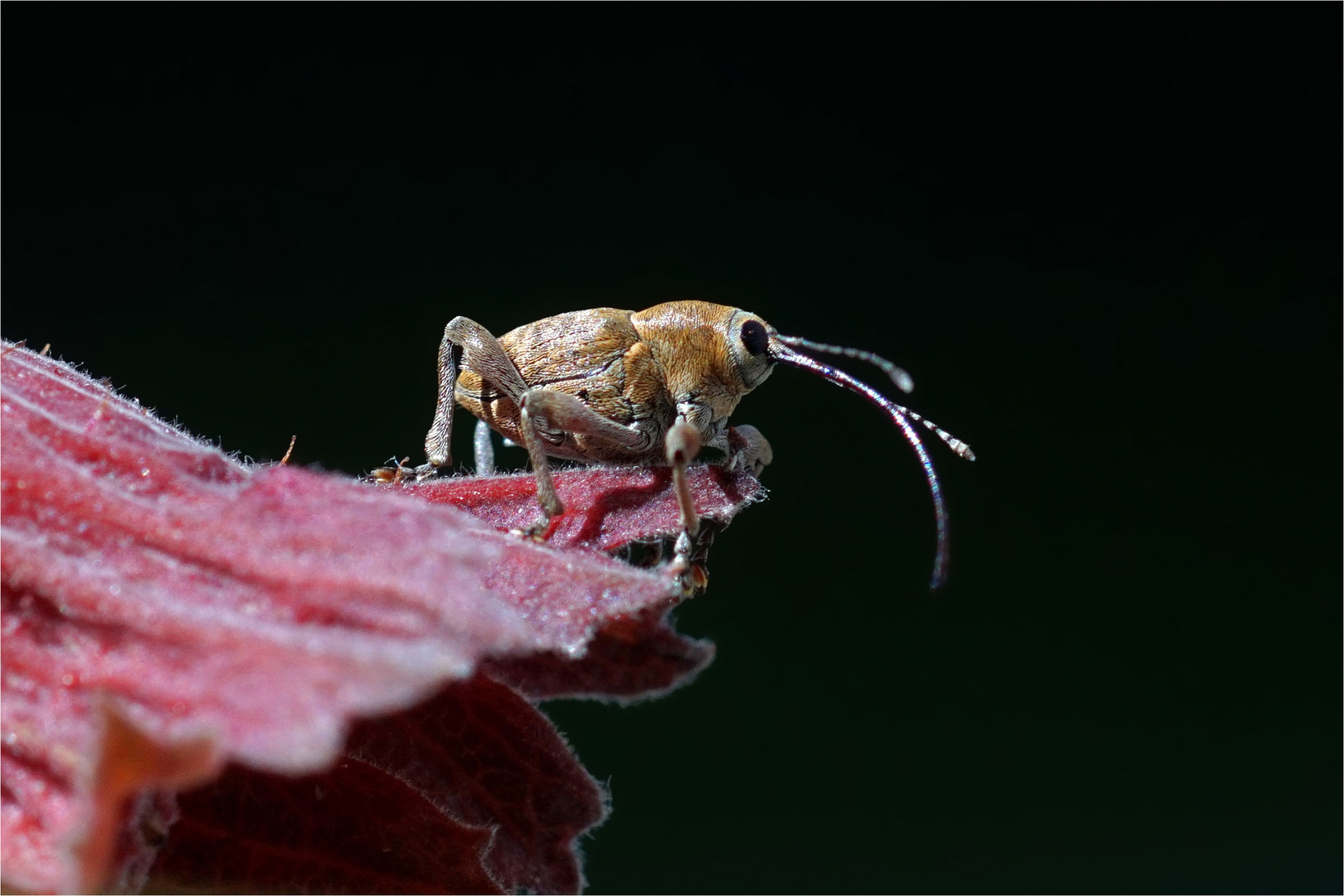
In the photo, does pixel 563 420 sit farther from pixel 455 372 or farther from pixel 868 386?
pixel 868 386

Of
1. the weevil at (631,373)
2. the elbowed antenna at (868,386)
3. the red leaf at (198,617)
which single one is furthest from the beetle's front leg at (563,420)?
the red leaf at (198,617)

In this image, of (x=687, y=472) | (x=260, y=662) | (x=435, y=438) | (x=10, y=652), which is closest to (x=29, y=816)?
(x=10, y=652)

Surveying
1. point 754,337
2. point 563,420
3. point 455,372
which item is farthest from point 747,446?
point 455,372

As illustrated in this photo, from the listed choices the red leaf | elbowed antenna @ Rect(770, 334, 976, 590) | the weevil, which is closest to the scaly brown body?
the weevil

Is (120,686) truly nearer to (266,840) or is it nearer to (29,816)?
(29,816)

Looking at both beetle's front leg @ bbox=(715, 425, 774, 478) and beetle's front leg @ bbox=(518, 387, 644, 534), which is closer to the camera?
beetle's front leg @ bbox=(518, 387, 644, 534)

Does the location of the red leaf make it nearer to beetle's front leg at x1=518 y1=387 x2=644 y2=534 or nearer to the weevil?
beetle's front leg at x1=518 y1=387 x2=644 y2=534

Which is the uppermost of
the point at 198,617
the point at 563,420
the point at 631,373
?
the point at 631,373

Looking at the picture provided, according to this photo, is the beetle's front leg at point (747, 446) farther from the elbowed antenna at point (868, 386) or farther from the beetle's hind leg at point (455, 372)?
the beetle's hind leg at point (455, 372)
